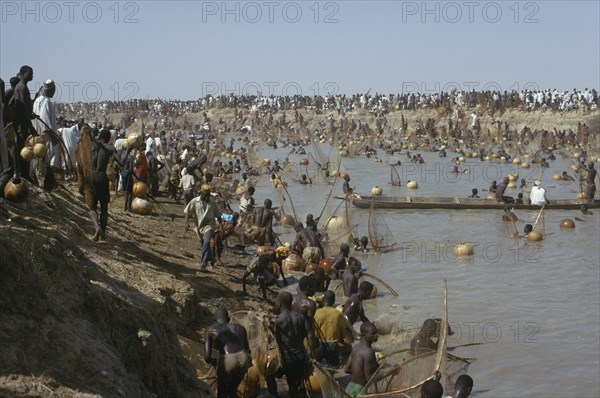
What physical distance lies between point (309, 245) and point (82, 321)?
8241 millimetres

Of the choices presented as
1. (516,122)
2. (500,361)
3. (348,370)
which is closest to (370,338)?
(348,370)

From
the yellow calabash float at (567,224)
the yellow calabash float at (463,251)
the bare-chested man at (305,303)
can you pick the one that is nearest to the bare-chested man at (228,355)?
the bare-chested man at (305,303)

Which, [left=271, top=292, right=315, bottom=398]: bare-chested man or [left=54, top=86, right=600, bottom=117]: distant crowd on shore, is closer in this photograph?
[left=271, top=292, right=315, bottom=398]: bare-chested man

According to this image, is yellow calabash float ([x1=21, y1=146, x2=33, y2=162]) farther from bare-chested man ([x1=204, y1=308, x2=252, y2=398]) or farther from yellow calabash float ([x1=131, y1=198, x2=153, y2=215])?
yellow calabash float ([x1=131, y1=198, x2=153, y2=215])

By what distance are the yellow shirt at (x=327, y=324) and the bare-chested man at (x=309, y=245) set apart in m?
4.76

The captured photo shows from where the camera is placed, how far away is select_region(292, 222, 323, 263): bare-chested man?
44.8 feet

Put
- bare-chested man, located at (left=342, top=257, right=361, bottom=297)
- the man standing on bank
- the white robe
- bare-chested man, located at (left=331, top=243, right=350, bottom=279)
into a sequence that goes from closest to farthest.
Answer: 1. the man standing on bank
2. the white robe
3. bare-chested man, located at (left=342, top=257, right=361, bottom=297)
4. bare-chested man, located at (left=331, top=243, right=350, bottom=279)

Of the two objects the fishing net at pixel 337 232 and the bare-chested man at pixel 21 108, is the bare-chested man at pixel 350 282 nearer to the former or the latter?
the fishing net at pixel 337 232

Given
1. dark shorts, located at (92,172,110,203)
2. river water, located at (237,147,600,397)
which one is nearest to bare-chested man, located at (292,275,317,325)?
river water, located at (237,147,600,397)

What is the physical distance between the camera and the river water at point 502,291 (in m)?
10.2

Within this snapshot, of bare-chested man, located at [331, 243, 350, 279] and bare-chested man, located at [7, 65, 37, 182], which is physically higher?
bare-chested man, located at [7, 65, 37, 182]

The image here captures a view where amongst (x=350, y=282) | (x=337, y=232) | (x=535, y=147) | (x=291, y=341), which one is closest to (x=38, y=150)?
(x=291, y=341)

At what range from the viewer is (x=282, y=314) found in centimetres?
734

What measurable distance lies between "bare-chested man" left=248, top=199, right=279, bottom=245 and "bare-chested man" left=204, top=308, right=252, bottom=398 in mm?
7793
